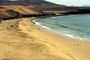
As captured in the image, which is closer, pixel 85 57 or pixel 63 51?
pixel 85 57

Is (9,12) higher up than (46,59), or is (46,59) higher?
(46,59)

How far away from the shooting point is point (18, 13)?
4356 cm

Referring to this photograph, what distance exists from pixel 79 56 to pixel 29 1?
208 feet

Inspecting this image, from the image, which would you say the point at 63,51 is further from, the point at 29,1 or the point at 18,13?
the point at 29,1

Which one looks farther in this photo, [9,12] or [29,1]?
[29,1]

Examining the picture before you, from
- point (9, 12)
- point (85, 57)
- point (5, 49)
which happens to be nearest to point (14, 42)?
point (5, 49)

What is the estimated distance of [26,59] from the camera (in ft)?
36.6

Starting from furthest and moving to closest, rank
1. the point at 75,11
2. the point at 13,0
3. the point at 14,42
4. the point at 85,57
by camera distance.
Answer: the point at 13,0
the point at 75,11
the point at 14,42
the point at 85,57

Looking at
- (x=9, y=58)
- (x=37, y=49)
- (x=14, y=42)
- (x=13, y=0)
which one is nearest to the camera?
(x=9, y=58)

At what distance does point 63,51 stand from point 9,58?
10.2ft

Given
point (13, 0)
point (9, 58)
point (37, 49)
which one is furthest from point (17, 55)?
point (13, 0)

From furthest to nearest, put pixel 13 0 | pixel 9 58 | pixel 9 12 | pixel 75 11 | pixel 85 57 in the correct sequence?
pixel 13 0 → pixel 75 11 → pixel 9 12 → pixel 85 57 → pixel 9 58

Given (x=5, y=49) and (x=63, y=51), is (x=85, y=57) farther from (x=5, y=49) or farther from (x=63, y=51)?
(x=5, y=49)

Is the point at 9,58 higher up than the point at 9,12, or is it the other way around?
the point at 9,58
